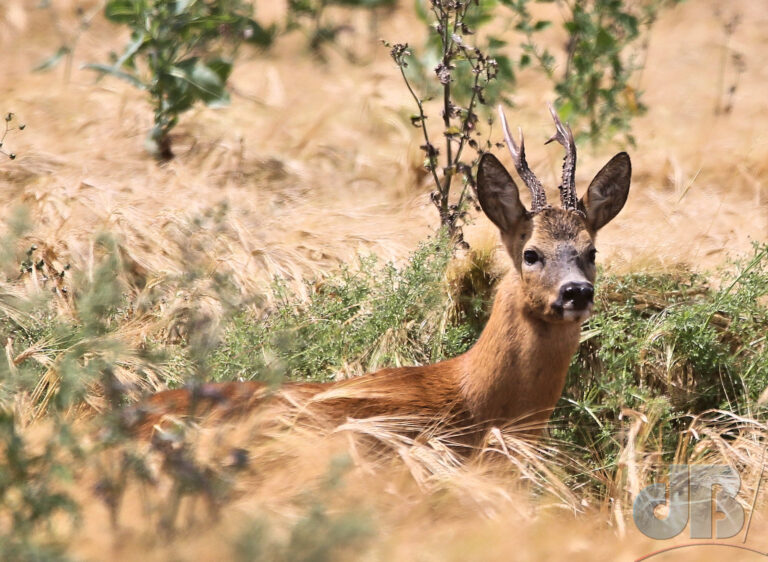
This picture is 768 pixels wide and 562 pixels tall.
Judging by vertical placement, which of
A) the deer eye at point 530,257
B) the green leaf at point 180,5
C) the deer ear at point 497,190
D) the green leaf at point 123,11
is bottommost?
the deer eye at point 530,257

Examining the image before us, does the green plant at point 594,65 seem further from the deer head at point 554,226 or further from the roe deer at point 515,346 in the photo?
the roe deer at point 515,346

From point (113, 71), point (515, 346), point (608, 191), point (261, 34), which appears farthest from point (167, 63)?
point (515, 346)

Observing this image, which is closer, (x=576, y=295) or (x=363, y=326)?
(x=576, y=295)

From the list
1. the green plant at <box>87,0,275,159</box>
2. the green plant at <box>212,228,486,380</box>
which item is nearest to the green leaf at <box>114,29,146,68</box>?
the green plant at <box>87,0,275,159</box>

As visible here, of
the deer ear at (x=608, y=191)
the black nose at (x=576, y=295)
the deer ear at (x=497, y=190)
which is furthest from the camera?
the deer ear at (x=608, y=191)

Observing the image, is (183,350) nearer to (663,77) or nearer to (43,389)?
(43,389)

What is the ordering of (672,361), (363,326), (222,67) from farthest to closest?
(222,67)
(363,326)
(672,361)

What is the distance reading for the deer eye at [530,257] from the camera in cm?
407

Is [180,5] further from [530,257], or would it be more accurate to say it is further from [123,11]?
[530,257]

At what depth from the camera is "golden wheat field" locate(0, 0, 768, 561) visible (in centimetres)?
288

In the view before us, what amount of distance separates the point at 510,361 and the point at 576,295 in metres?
0.38

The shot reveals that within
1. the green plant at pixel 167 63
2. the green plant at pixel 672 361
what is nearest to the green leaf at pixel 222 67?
the green plant at pixel 167 63

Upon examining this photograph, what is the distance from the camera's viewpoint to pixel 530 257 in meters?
4.08

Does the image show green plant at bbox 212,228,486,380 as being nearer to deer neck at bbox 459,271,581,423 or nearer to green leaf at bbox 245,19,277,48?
deer neck at bbox 459,271,581,423
